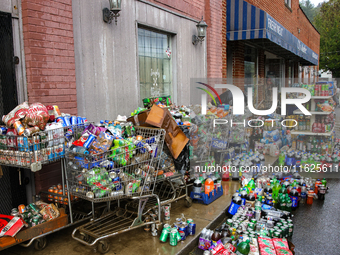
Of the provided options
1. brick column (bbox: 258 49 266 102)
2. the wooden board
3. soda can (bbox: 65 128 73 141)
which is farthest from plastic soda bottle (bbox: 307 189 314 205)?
brick column (bbox: 258 49 266 102)

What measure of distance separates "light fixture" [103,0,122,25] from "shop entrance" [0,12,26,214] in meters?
1.81

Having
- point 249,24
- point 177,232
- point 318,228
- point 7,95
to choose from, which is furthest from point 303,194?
point 249,24

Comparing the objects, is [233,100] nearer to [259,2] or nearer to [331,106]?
[331,106]

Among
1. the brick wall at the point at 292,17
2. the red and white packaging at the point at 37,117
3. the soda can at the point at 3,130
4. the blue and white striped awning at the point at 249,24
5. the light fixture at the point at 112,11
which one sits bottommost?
the soda can at the point at 3,130

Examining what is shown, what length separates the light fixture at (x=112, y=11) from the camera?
5.31 m

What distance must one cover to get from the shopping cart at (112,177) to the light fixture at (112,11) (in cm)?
251

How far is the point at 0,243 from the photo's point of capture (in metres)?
3.20

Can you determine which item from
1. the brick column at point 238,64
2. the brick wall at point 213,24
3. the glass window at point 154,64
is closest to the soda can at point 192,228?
the glass window at point 154,64

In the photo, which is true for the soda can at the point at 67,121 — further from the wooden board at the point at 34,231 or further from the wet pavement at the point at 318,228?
the wet pavement at the point at 318,228

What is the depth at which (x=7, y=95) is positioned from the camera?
13.7ft

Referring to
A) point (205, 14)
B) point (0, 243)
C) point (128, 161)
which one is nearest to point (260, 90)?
point (205, 14)

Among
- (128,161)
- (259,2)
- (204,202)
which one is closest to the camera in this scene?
(128,161)

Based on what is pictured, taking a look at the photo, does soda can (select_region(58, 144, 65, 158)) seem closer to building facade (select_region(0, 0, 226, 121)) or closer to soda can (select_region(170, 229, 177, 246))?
building facade (select_region(0, 0, 226, 121))

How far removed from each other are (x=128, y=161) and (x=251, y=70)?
1137 centimetres
